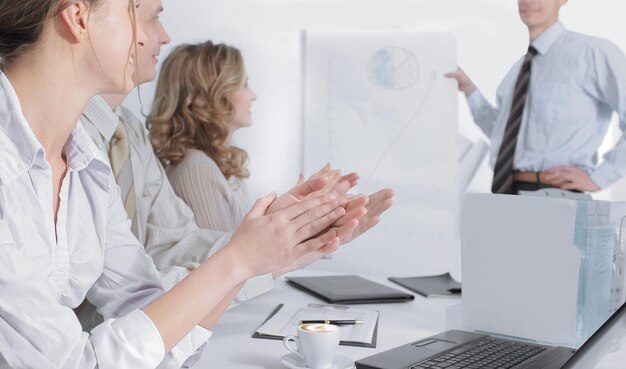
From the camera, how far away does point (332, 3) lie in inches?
96.2

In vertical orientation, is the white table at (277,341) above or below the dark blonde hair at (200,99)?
below

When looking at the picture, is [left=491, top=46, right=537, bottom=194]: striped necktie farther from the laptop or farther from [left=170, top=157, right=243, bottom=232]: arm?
the laptop

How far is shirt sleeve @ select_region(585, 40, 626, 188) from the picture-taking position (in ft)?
8.34

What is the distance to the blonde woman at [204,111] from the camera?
251 cm

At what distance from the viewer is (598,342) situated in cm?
93

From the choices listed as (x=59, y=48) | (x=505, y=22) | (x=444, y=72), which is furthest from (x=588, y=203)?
(x=505, y=22)

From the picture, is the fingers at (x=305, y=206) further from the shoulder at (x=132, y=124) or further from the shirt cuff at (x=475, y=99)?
the shirt cuff at (x=475, y=99)

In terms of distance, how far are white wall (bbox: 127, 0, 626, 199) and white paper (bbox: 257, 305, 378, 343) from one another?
1098 millimetres

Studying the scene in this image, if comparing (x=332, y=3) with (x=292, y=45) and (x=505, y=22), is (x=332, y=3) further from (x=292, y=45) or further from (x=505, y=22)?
(x=505, y=22)

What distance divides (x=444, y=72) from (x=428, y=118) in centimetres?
16

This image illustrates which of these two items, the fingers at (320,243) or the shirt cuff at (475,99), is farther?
the shirt cuff at (475,99)

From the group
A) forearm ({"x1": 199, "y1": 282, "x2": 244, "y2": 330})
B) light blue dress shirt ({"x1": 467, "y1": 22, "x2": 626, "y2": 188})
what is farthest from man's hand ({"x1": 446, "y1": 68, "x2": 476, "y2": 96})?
forearm ({"x1": 199, "y1": 282, "x2": 244, "y2": 330})

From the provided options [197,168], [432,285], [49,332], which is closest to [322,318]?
[432,285]

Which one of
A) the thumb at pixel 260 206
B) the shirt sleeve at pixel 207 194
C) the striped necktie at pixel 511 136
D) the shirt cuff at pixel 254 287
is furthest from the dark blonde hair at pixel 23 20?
the striped necktie at pixel 511 136
